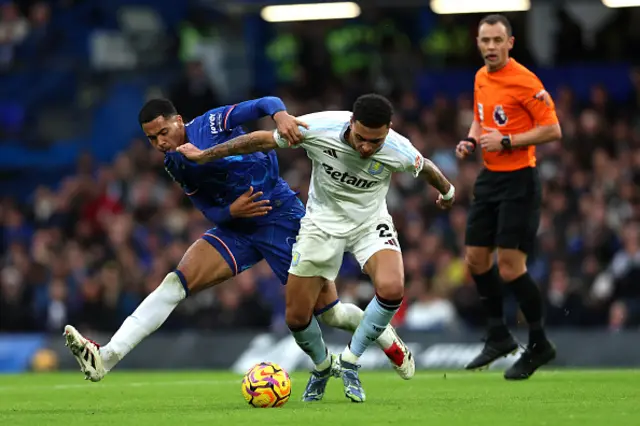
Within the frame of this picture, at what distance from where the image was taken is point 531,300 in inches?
443

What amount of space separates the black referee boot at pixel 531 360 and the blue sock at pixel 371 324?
2.28 meters

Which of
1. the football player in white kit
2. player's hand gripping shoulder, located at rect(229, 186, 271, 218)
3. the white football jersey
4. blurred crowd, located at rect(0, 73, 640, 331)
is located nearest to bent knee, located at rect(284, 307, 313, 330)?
the football player in white kit

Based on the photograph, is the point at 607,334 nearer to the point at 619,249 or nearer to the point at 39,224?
the point at 619,249

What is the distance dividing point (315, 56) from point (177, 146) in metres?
14.1

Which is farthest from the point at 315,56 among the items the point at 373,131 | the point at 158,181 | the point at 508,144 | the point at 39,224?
the point at 373,131

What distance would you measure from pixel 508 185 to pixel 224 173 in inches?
98.5

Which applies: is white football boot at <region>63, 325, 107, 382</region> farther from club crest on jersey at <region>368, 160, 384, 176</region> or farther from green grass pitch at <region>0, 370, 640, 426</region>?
club crest on jersey at <region>368, 160, 384, 176</region>

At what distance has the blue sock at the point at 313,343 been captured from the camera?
379 inches

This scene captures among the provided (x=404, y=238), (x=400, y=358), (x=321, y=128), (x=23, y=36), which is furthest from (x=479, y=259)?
(x=23, y=36)

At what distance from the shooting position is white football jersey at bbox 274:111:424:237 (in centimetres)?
930

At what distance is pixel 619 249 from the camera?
55.9ft

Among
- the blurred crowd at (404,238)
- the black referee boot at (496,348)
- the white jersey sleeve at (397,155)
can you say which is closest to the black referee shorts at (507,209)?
the black referee boot at (496,348)

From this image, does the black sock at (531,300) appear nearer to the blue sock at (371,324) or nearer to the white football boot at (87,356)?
the blue sock at (371,324)

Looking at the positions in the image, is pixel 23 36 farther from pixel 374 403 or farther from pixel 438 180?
pixel 374 403
